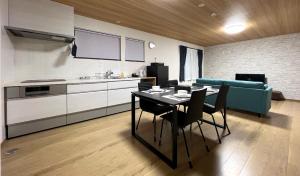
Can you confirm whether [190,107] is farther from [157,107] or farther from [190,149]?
[157,107]

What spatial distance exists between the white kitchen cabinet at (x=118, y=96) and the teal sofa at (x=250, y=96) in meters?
2.38

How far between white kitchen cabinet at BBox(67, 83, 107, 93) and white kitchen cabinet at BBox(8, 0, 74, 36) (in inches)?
42.2

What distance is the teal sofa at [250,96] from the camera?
3.32 m

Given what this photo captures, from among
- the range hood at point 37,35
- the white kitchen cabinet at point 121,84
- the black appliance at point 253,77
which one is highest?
the range hood at point 37,35

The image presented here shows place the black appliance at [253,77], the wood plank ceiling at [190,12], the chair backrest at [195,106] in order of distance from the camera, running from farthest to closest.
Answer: the black appliance at [253,77] → the wood plank ceiling at [190,12] → the chair backrest at [195,106]

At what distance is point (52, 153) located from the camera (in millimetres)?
1951

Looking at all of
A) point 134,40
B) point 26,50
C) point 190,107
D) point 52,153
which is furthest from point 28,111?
point 134,40

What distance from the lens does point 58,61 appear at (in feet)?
10.1

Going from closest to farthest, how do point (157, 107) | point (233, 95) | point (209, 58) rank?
point (157, 107), point (233, 95), point (209, 58)

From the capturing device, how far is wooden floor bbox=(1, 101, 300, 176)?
1.63 m

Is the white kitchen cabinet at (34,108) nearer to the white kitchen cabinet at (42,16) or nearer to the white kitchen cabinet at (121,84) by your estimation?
the white kitchen cabinet at (121,84)

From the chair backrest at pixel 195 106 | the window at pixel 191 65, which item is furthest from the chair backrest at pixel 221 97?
the window at pixel 191 65

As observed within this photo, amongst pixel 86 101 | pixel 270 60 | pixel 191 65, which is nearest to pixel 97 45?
pixel 86 101

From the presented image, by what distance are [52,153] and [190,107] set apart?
188cm
